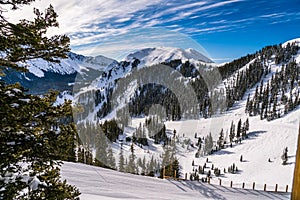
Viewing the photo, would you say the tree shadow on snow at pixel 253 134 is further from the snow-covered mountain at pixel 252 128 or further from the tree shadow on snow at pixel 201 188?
the tree shadow on snow at pixel 201 188

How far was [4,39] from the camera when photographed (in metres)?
3.50

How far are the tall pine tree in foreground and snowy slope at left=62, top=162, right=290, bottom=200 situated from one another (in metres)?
4.16

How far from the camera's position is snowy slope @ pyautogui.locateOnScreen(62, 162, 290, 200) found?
8.98 m

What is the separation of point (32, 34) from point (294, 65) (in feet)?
582

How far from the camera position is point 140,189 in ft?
33.7

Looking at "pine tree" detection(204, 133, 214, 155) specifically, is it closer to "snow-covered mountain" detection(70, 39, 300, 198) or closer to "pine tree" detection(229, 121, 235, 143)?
"snow-covered mountain" detection(70, 39, 300, 198)

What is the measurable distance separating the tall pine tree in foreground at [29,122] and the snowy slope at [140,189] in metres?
4.16

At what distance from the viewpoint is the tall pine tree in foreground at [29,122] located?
3.56 m

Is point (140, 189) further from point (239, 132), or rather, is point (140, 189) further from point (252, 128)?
point (252, 128)

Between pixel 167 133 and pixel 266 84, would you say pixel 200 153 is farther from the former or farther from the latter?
pixel 266 84

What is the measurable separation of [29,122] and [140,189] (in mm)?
7391

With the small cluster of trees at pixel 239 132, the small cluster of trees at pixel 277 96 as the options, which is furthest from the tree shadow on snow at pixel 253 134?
the small cluster of trees at pixel 277 96

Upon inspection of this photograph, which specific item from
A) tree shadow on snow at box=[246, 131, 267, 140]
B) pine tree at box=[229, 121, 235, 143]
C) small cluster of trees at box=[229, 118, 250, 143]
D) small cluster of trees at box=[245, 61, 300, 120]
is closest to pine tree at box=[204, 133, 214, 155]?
pine tree at box=[229, 121, 235, 143]

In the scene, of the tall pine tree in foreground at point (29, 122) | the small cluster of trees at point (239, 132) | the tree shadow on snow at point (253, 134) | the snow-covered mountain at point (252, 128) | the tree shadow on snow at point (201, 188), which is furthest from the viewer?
the small cluster of trees at point (239, 132)
